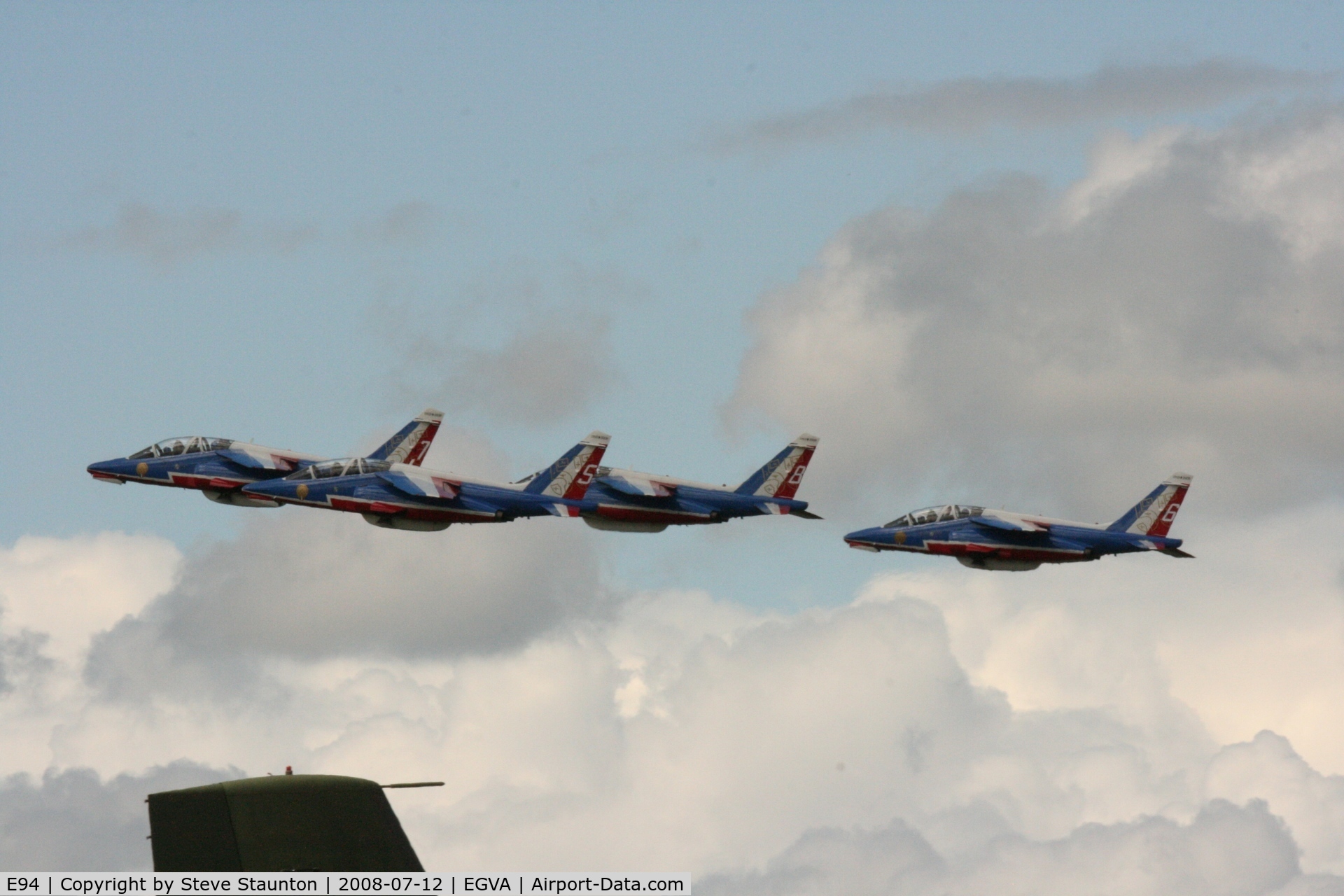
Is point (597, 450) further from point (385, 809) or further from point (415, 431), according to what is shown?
point (385, 809)

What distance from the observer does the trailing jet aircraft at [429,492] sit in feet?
357

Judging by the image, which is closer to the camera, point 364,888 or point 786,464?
point 364,888

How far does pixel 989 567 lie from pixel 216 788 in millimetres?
77577

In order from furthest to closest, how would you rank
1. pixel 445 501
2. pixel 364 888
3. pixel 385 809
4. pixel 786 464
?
pixel 786 464 < pixel 445 501 < pixel 385 809 < pixel 364 888

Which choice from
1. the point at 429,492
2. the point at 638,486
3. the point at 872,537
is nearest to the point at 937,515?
the point at 872,537

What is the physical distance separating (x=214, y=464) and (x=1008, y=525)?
43399 millimetres

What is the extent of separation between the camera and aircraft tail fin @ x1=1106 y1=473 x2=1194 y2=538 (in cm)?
11056

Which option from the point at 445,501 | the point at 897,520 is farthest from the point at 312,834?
the point at 897,520

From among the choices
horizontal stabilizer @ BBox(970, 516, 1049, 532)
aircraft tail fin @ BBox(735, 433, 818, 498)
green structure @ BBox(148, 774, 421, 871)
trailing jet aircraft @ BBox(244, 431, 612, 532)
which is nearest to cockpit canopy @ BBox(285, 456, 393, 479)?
trailing jet aircraft @ BBox(244, 431, 612, 532)

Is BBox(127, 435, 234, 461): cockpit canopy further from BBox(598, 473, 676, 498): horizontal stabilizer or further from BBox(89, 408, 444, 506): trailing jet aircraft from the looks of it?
BBox(598, 473, 676, 498): horizontal stabilizer

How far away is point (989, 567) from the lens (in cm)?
11356

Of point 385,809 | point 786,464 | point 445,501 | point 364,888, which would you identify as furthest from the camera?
point 786,464

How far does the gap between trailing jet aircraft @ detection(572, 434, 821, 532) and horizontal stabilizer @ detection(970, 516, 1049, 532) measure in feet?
29.4

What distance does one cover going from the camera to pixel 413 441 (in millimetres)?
121875
